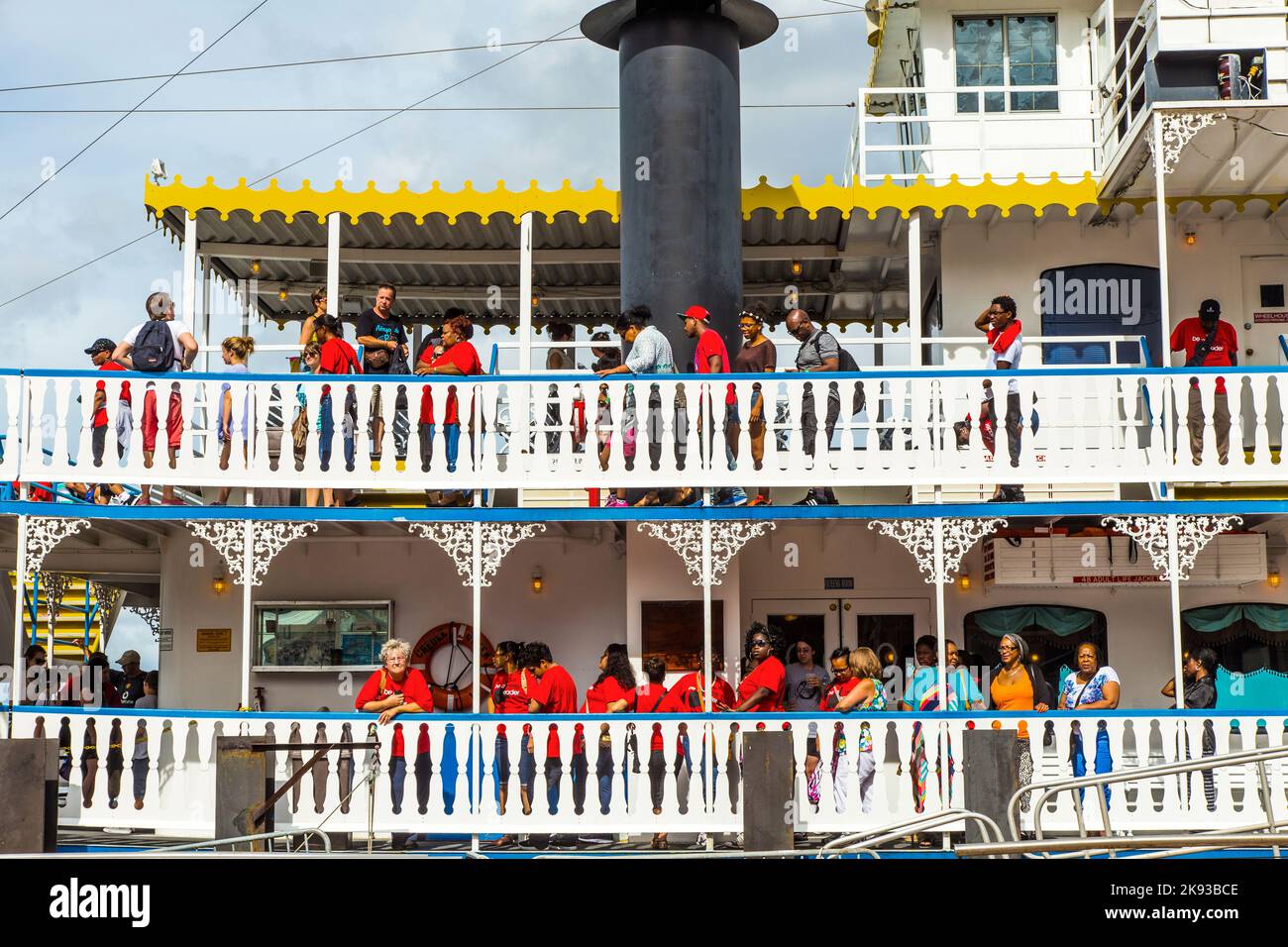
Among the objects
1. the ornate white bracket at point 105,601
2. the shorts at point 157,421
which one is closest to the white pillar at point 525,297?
the shorts at point 157,421

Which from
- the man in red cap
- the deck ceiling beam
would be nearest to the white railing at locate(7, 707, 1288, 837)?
the man in red cap

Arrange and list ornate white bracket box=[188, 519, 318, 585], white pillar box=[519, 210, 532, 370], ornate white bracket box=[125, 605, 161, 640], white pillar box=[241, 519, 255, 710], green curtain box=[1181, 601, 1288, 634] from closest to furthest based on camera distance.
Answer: white pillar box=[241, 519, 255, 710] < ornate white bracket box=[188, 519, 318, 585] < white pillar box=[519, 210, 532, 370] < green curtain box=[1181, 601, 1288, 634] < ornate white bracket box=[125, 605, 161, 640]

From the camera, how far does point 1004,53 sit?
18.8m

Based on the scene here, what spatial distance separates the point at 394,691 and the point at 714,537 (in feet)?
10.3

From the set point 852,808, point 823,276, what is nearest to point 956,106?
point 823,276

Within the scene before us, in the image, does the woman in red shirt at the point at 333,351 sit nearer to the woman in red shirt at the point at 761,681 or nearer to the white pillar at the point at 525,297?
the white pillar at the point at 525,297

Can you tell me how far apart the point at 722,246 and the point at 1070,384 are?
3914mm

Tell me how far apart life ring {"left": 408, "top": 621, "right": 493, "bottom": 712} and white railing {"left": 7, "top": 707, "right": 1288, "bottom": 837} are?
9.06 feet

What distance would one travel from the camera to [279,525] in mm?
14672

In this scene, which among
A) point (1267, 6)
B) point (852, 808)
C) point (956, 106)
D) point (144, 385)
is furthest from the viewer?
point (956, 106)

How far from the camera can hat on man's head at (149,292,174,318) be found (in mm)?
15211

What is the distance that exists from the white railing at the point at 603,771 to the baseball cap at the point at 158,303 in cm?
377

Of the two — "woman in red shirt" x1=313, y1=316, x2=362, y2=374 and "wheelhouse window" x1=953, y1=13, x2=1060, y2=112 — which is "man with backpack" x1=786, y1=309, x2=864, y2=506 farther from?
"wheelhouse window" x1=953, y1=13, x2=1060, y2=112
